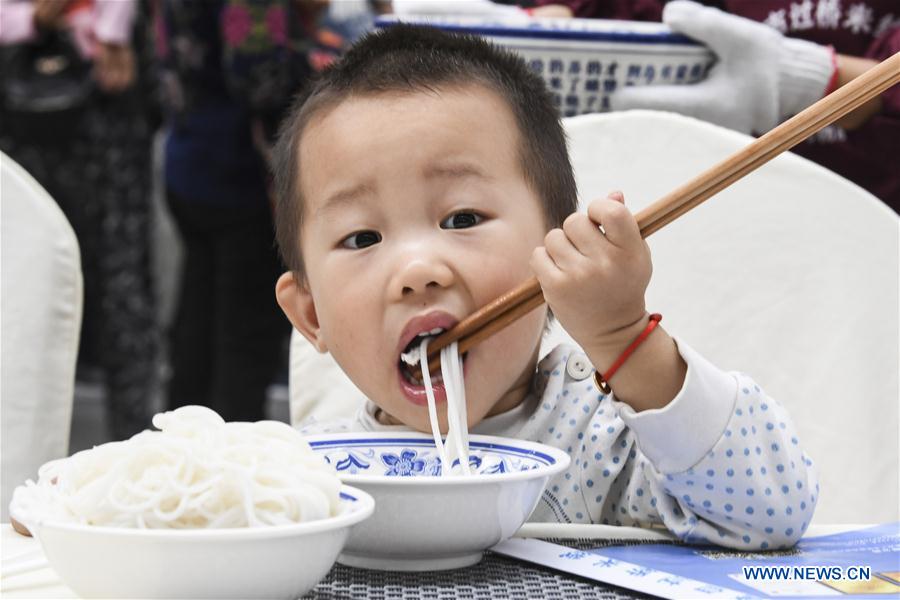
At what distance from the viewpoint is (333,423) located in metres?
1.27

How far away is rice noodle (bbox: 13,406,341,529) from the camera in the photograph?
1.99 feet

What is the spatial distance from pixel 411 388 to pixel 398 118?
243mm

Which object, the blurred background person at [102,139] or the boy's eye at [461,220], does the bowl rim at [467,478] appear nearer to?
the boy's eye at [461,220]

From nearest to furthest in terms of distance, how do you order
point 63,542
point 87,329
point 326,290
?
point 63,542 → point 326,290 → point 87,329

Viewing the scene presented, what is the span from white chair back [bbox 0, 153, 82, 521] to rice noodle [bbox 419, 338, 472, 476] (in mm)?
442

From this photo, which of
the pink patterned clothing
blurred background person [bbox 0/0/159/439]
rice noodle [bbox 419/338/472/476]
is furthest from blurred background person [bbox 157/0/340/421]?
rice noodle [bbox 419/338/472/476]

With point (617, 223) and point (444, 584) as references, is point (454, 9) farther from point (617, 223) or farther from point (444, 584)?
point (444, 584)

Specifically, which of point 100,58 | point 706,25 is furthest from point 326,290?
point 100,58

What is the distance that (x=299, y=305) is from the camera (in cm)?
123

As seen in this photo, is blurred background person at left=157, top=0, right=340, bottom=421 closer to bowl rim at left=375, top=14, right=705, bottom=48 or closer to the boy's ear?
bowl rim at left=375, top=14, right=705, bottom=48

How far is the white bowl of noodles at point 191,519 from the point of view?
0.59 m

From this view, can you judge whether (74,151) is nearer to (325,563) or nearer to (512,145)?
(512,145)

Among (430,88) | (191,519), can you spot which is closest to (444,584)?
(191,519)

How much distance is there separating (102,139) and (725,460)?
2.81 meters
